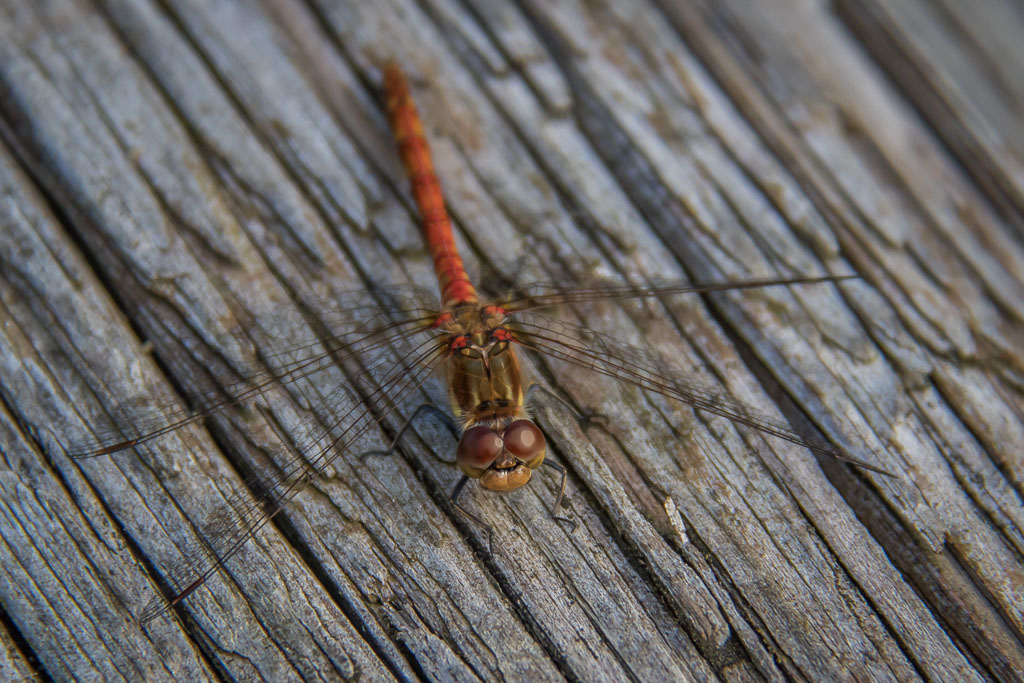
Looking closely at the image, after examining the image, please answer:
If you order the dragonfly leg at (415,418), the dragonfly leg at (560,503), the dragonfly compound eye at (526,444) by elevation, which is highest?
the dragonfly leg at (415,418)

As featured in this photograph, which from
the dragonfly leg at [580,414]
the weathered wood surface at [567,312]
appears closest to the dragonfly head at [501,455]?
the weathered wood surface at [567,312]

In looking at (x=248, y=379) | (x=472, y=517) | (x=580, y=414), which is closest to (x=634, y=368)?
(x=580, y=414)

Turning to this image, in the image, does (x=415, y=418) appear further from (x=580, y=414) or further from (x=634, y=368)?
(x=634, y=368)

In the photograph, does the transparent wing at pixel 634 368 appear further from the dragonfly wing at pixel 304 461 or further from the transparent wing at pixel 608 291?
the dragonfly wing at pixel 304 461

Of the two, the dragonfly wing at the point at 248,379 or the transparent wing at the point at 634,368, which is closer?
the dragonfly wing at the point at 248,379

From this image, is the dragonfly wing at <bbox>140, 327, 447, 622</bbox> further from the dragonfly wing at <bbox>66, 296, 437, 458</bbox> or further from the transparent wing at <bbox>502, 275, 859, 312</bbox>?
the transparent wing at <bbox>502, 275, 859, 312</bbox>

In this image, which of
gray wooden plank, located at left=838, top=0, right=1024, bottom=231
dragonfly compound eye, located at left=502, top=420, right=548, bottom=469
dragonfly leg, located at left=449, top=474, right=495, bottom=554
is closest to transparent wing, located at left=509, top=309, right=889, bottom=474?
dragonfly compound eye, located at left=502, top=420, right=548, bottom=469
